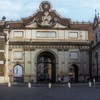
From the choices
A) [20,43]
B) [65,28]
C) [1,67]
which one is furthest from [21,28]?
[1,67]

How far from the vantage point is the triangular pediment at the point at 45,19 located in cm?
8731

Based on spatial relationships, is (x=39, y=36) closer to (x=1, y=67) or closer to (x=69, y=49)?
(x=69, y=49)

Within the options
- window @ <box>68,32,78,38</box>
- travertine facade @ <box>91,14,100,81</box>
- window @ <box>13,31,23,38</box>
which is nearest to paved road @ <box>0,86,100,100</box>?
travertine facade @ <box>91,14,100,81</box>

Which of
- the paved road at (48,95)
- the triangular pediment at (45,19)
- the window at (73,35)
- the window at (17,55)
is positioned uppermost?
the triangular pediment at (45,19)

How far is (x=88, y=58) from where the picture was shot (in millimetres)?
88812

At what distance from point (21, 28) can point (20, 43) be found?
3.47 m

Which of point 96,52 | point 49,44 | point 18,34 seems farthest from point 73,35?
point 18,34

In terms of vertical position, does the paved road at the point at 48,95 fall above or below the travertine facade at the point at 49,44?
below

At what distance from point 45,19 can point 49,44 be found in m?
5.75

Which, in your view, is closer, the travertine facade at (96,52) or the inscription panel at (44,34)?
the travertine facade at (96,52)

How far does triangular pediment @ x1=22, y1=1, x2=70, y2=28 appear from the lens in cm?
8731

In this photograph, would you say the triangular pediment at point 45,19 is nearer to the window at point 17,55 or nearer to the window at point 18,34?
the window at point 18,34

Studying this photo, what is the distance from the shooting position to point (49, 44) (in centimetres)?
8700

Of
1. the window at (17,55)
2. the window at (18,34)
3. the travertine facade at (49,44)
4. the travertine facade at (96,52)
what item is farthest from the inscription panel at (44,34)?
the travertine facade at (96,52)
